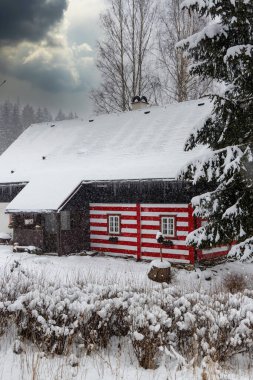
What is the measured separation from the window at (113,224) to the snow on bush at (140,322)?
11558 mm

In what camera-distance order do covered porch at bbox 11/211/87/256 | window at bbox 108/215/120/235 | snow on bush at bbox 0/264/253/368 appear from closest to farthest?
snow on bush at bbox 0/264/253/368, covered porch at bbox 11/211/87/256, window at bbox 108/215/120/235

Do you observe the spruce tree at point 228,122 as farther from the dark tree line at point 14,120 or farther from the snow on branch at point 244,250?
the dark tree line at point 14,120

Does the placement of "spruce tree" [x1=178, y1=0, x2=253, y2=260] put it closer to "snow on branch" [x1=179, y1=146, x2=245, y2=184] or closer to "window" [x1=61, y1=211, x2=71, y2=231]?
"snow on branch" [x1=179, y1=146, x2=245, y2=184]

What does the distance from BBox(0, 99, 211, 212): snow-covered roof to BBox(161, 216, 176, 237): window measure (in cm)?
212

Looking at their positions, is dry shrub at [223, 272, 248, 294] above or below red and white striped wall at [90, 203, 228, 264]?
below

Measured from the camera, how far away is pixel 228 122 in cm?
912

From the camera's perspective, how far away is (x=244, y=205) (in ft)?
29.3

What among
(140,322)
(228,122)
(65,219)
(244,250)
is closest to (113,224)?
(65,219)

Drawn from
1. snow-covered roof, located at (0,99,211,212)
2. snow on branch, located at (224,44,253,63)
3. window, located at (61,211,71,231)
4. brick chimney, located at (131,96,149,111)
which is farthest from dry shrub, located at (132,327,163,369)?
brick chimney, located at (131,96,149,111)

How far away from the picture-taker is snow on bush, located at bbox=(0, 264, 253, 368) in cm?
540

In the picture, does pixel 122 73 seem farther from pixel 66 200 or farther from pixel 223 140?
pixel 223 140

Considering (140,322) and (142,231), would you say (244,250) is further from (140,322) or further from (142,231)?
(142,231)

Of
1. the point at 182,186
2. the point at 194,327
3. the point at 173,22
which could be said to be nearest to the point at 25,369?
the point at 194,327

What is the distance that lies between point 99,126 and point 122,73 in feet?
21.4
